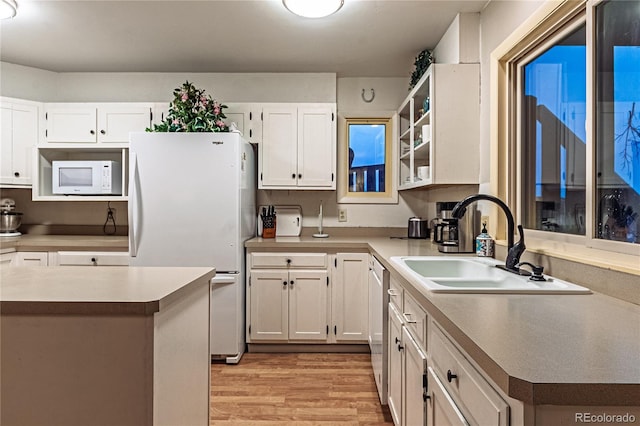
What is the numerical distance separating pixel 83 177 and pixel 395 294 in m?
2.81

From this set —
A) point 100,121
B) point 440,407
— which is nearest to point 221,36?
point 100,121

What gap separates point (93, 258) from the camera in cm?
306

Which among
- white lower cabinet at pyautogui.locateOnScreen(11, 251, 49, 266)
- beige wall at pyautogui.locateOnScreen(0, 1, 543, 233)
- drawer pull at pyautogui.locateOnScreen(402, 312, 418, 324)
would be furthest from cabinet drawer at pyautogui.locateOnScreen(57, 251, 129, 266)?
drawer pull at pyautogui.locateOnScreen(402, 312, 418, 324)

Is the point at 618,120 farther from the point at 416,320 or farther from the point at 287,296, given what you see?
the point at 287,296

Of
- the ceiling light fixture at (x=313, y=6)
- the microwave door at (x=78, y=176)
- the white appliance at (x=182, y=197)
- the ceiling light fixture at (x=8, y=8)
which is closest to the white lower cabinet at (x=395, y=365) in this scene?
the white appliance at (x=182, y=197)

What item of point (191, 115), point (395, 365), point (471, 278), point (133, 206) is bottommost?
point (395, 365)

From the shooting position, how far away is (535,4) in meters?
1.77

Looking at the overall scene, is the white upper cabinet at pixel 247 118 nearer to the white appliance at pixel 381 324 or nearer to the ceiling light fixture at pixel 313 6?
the ceiling light fixture at pixel 313 6

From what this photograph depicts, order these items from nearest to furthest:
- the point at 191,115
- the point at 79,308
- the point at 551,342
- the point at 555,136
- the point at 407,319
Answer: the point at 551,342 → the point at 79,308 → the point at 407,319 → the point at 555,136 → the point at 191,115

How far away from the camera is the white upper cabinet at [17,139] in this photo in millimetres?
3238

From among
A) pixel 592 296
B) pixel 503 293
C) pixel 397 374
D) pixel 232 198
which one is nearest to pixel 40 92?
pixel 232 198

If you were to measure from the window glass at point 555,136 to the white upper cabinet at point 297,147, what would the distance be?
5.38 ft

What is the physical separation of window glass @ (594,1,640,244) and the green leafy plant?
2.40 metres

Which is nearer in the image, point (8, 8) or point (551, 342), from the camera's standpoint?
point (551, 342)
